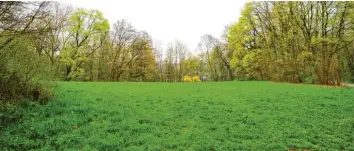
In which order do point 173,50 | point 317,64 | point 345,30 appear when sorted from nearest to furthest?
1. point 317,64
2. point 345,30
3. point 173,50

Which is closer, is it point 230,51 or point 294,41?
point 294,41

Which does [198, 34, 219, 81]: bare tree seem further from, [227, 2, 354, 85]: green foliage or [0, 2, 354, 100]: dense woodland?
[227, 2, 354, 85]: green foliage

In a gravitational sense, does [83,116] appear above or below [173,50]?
below

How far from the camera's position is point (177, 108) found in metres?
9.13

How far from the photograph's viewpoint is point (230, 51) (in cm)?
4303

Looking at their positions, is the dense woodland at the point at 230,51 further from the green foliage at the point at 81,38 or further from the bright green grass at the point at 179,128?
the bright green grass at the point at 179,128

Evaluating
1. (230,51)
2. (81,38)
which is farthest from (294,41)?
(81,38)

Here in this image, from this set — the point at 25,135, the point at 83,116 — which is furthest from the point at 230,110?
the point at 25,135

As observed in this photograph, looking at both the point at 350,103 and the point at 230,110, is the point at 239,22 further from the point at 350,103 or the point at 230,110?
the point at 230,110

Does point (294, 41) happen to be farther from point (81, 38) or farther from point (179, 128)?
point (81, 38)

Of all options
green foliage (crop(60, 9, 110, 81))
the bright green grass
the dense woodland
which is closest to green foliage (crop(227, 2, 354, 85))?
the dense woodland

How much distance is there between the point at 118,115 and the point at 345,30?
3002 centimetres

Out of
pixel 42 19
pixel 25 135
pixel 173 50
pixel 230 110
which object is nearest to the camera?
pixel 25 135

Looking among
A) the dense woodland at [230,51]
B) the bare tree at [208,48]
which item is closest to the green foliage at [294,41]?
the dense woodland at [230,51]
